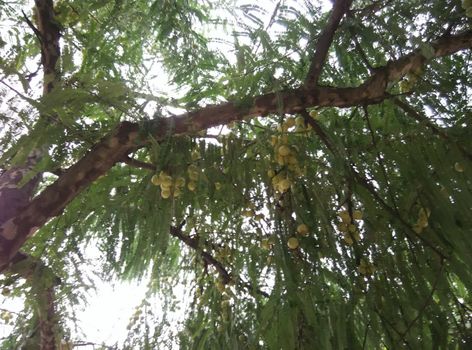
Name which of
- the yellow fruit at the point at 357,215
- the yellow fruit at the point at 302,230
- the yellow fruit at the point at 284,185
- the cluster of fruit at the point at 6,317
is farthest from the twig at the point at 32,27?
the cluster of fruit at the point at 6,317

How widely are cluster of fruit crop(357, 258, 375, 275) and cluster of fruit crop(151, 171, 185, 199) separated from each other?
22.5 inches

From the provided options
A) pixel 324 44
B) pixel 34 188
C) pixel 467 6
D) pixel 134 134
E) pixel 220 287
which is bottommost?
pixel 220 287

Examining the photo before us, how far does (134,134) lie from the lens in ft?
4.51

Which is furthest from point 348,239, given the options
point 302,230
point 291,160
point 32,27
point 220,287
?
point 32,27

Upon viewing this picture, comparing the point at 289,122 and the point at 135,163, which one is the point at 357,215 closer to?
the point at 289,122

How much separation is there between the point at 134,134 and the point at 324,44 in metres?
0.65

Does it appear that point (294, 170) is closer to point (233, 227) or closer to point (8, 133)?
point (233, 227)

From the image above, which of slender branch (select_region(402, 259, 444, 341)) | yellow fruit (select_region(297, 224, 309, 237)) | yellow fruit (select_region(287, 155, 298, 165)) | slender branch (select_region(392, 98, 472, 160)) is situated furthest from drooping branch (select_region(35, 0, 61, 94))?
slender branch (select_region(402, 259, 444, 341))

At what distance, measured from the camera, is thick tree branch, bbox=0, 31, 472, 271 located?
4.54 ft

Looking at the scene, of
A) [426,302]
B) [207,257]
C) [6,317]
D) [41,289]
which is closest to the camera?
[426,302]

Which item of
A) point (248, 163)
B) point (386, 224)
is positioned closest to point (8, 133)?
point (248, 163)

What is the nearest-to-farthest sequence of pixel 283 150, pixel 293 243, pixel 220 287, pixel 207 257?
pixel 293 243
pixel 283 150
pixel 220 287
pixel 207 257

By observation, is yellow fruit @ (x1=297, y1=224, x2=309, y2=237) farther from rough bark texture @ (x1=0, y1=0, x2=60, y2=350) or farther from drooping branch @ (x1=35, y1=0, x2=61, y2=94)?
drooping branch @ (x1=35, y1=0, x2=61, y2=94)

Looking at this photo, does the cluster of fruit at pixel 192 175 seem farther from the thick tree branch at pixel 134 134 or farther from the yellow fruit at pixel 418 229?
the yellow fruit at pixel 418 229
